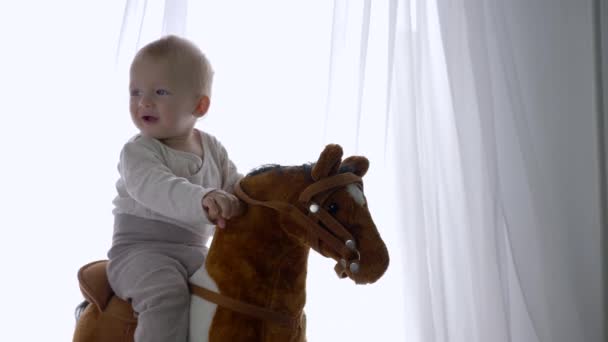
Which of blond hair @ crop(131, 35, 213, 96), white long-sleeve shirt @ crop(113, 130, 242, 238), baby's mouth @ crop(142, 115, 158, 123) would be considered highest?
blond hair @ crop(131, 35, 213, 96)

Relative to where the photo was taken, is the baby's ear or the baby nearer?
the baby

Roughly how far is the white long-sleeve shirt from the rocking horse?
0.07 m

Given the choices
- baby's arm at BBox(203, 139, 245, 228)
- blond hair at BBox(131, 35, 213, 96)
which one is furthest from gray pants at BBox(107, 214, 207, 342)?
blond hair at BBox(131, 35, 213, 96)

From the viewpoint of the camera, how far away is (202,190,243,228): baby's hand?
869 millimetres

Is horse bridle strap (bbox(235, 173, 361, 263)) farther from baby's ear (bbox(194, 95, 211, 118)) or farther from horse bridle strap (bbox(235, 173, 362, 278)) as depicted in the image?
baby's ear (bbox(194, 95, 211, 118))

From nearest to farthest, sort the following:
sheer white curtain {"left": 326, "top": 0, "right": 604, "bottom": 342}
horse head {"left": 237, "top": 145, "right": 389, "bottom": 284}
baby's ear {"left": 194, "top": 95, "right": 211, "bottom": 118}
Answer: horse head {"left": 237, "top": 145, "right": 389, "bottom": 284} → baby's ear {"left": 194, "top": 95, "right": 211, "bottom": 118} → sheer white curtain {"left": 326, "top": 0, "right": 604, "bottom": 342}

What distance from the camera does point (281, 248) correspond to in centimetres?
90

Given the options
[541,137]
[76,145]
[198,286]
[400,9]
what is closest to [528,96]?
[541,137]

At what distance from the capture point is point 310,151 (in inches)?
60.8

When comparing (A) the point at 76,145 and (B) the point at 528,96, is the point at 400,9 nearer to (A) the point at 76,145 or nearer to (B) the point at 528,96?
(B) the point at 528,96

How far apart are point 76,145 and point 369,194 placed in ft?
2.66

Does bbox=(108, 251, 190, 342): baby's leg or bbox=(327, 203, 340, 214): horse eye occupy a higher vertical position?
bbox=(327, 203, 340, 214): horse eye

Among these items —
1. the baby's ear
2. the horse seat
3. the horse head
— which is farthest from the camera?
the baby's ear

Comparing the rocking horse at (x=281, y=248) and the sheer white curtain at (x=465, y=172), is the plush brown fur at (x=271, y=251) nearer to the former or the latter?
the rocking horse at (x=281, y=248)
